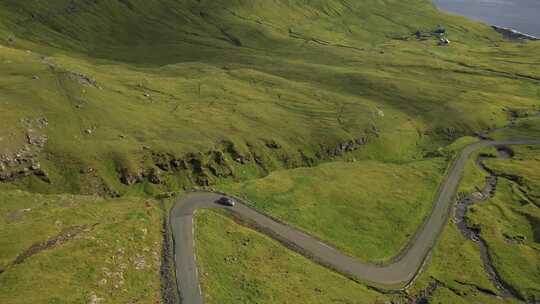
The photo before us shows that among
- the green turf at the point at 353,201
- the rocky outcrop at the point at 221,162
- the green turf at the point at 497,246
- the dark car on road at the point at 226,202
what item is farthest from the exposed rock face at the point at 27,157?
the green turf at the point at 497,246

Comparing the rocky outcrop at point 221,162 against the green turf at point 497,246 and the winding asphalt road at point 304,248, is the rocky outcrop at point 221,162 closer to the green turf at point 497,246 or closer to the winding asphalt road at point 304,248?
the winding asphalt road at point 304,248

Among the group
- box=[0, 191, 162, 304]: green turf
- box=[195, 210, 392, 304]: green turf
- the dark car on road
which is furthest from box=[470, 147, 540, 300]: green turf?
box=[0, 191, 162, 304]: green turf

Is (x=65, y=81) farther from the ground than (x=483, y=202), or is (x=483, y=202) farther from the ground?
(x=65, y=81)

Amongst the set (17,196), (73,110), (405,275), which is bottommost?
(405,275)

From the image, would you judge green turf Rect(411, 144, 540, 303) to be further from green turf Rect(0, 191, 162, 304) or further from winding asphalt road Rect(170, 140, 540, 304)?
green turf Rect(0, 191, 162, 304)

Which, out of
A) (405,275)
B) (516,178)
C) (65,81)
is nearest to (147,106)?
(65,81)

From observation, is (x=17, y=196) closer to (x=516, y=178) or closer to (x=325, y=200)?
(x=325, y=200)
